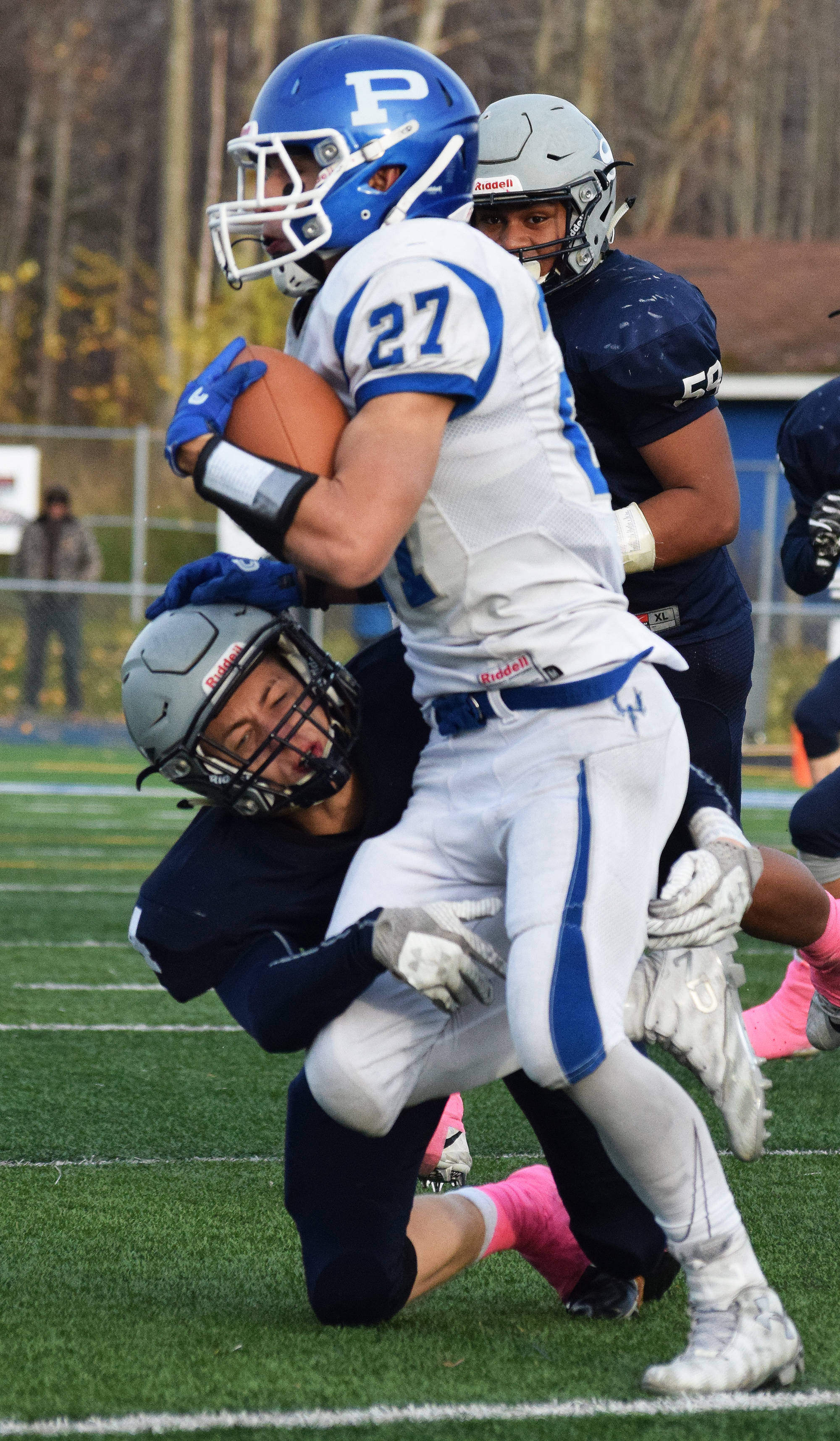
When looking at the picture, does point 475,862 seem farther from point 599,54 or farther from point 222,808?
point 599,54

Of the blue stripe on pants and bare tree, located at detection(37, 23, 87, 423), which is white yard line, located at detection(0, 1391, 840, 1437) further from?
bare tree, located at detection(37, 23, 87, 423)

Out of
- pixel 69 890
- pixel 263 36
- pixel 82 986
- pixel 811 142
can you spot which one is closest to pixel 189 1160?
pixel 82 986

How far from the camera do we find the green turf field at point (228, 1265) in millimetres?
2316

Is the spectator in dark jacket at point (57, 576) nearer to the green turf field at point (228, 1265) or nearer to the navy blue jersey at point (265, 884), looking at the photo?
the green turf field at point (228, 1265)

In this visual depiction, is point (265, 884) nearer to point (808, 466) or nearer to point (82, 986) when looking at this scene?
point (808, 466)

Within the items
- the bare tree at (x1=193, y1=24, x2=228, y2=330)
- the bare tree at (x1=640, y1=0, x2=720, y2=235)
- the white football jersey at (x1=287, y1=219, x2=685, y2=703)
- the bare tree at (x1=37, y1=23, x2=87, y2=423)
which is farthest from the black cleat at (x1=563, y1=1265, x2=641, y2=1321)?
the bare tree at (x1=37, y1=23, x2=87, y2=423)

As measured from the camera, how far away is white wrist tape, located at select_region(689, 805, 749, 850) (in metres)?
2.57

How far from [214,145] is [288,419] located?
1092 inches

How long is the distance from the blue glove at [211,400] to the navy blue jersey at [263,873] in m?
0.55

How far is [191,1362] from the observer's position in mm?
2414

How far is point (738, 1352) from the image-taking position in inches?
90.2

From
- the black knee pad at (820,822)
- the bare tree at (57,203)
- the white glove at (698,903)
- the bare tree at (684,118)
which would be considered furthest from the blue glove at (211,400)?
the bare tree at (57,203)

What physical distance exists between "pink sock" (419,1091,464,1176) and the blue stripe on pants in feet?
3.48

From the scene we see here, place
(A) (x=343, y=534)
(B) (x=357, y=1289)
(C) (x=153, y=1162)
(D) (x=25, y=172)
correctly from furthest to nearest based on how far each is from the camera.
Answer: (D) (x=25, y=172) → (C) (x=153, y=1162) → (B) (x=357, y=1289) → (A) (x=343, y=534)
